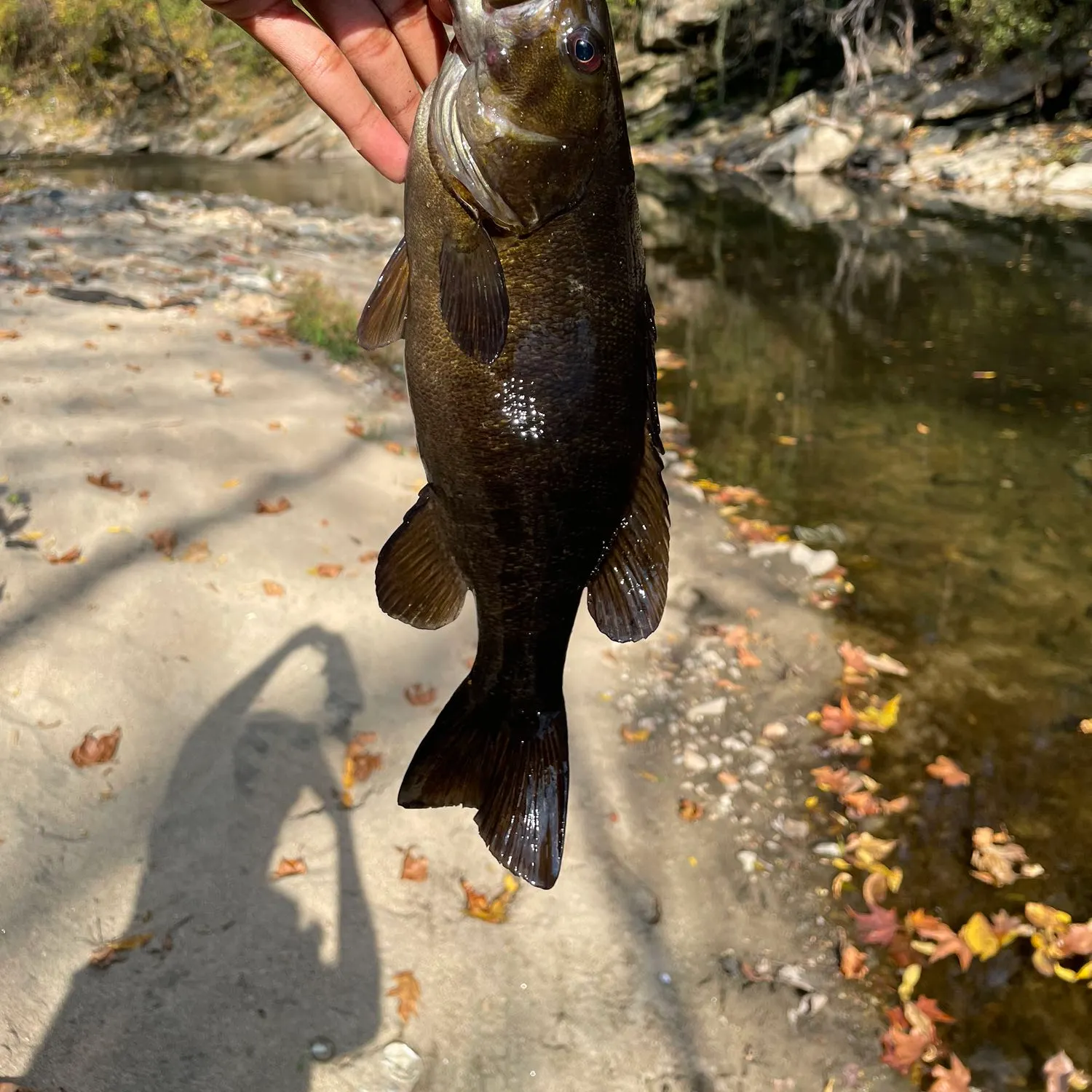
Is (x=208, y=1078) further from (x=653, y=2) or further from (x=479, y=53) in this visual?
(x=653, y=2)

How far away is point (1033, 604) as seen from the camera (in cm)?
623

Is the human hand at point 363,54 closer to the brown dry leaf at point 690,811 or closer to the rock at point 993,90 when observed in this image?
the brown dry leaf at point 690,811

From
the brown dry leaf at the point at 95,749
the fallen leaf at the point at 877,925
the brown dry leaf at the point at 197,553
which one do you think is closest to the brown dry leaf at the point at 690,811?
the fallen leaf at the point at 877,925

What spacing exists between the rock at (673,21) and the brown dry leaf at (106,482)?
102ft

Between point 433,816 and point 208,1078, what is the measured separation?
135cm

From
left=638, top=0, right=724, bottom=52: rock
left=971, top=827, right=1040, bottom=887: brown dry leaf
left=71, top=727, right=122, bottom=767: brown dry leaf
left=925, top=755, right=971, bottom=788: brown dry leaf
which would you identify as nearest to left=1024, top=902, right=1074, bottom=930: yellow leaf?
left=971, top=827, right=1040, bottom=887: brown dry leaf

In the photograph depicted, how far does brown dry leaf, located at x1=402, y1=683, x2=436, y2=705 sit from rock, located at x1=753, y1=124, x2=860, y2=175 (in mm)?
25741

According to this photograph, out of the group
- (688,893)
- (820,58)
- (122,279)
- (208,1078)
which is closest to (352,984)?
(208,1078)

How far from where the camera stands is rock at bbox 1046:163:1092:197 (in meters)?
20.2

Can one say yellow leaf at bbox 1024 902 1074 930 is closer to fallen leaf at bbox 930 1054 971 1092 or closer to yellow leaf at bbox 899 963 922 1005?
yellow leaf at bbox 899 963 922 1005

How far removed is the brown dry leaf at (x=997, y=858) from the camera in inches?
170

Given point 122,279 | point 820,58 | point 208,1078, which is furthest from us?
point 820,58

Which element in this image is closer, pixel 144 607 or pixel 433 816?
pixel 433 816

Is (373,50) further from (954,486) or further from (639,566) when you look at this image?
(954,486)
